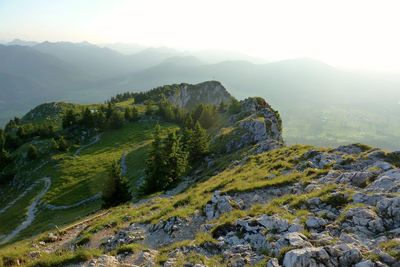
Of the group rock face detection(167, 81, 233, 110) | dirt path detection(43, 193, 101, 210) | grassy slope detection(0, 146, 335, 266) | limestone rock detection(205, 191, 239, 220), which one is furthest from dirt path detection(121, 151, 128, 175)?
rock face detection(167, 81, 233, 110)

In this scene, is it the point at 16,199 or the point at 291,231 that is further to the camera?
the point at 16,199

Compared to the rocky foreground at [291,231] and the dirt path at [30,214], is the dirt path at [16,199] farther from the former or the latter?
the rocky foreground at [291,231]

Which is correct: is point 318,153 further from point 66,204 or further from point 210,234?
point 66,204

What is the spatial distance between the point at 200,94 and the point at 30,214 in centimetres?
13638

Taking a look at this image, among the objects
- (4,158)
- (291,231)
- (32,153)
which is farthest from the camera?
(4,158)

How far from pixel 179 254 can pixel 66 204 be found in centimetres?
5276

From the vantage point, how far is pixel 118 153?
3851 inches

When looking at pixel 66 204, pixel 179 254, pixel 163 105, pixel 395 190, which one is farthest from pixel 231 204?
pixel 163 105

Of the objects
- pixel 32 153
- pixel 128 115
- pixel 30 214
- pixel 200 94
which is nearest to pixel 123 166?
pixel 30 214

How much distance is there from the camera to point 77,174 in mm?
82938

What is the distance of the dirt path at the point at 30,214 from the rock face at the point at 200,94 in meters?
113

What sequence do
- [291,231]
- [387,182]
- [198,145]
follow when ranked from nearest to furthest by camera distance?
[291,231] < [387,182] < [198,145]

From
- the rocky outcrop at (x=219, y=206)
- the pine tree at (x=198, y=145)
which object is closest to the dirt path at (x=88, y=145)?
the pine tree at (x=198, y=145)

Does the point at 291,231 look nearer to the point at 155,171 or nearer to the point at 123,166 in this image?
the point at 155,171
